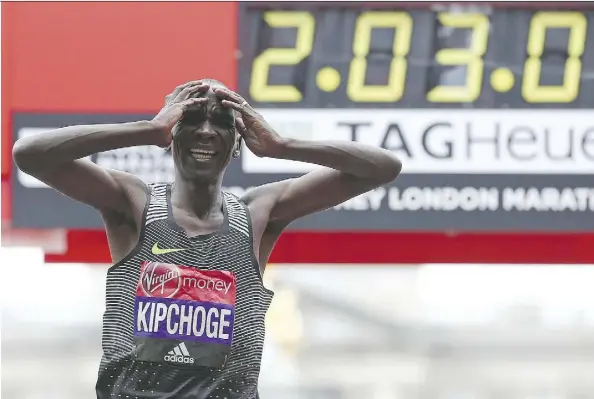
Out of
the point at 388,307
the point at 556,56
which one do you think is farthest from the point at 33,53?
the point at 556,56

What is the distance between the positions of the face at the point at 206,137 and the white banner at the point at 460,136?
1.68 metres

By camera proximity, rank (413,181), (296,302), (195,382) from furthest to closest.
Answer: (296,302)
(413,181)
(195,382)

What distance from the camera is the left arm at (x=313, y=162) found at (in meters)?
1.58

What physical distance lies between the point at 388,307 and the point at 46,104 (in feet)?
4.55

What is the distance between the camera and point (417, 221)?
3326mm

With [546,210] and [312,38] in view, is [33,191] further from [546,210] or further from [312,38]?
[546,210]

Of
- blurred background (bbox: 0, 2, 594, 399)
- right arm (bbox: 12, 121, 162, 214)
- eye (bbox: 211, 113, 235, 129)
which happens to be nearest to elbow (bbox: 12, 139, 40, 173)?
right arm (bbox: 12, 121, 162, 214)

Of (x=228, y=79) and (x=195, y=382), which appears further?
(x=228, y=79)

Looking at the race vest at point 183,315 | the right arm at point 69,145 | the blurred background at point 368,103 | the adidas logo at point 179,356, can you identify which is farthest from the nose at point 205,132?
the blurred background at point 368,103

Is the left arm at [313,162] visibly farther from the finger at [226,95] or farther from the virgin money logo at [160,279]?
the virgin money logo at [160,279]

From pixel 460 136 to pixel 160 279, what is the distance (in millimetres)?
1905

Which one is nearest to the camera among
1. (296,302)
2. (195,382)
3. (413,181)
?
(195,382)

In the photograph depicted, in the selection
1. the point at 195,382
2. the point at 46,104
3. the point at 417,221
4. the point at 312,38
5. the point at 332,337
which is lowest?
the point at 195,382

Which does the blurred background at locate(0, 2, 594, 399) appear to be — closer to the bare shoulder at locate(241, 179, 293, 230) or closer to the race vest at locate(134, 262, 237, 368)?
the bare shoulder at locate(241, 179, 293, 230)
